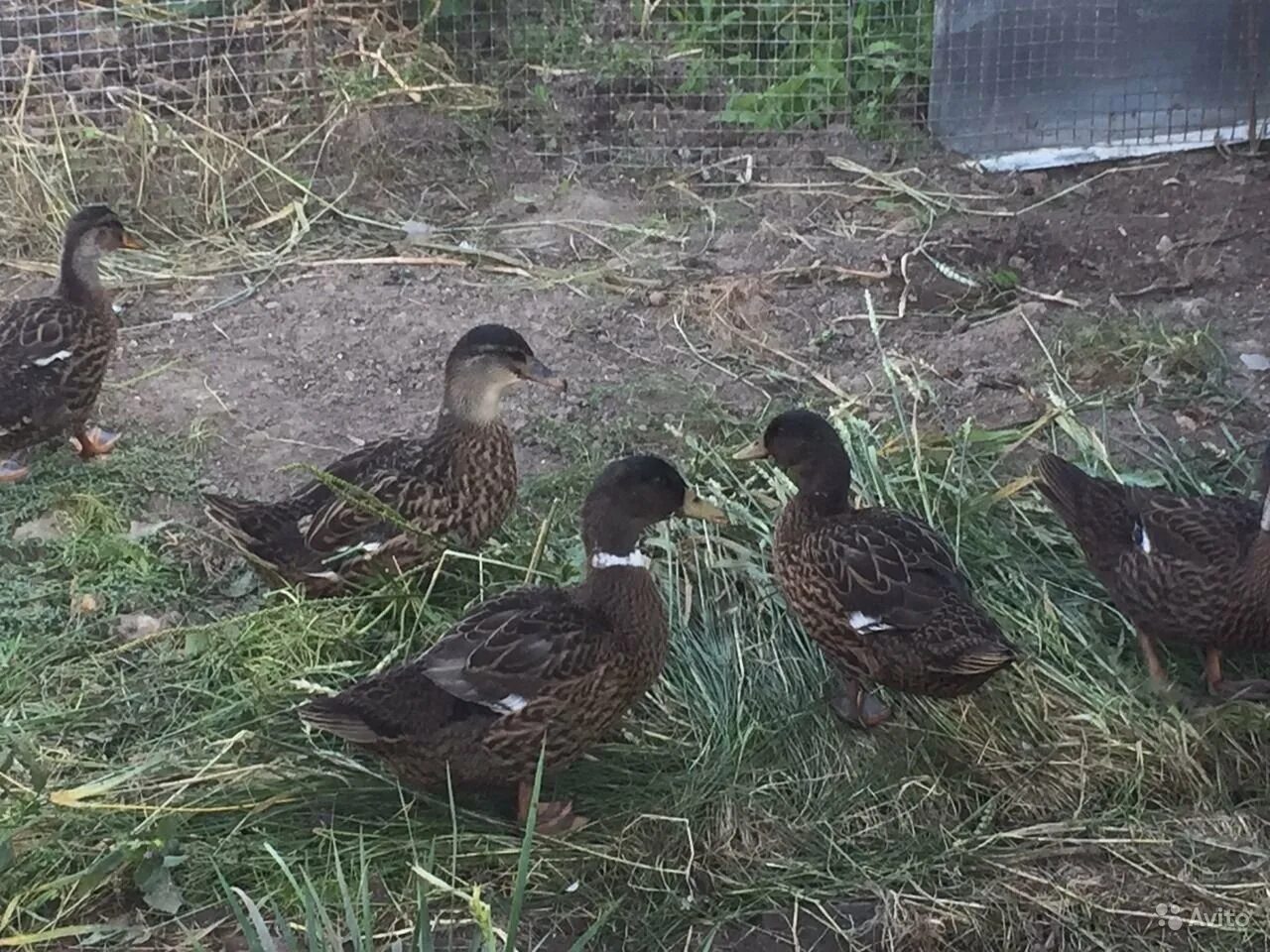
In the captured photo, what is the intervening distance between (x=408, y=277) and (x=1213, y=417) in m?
3.16

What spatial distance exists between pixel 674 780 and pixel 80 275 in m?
3.02

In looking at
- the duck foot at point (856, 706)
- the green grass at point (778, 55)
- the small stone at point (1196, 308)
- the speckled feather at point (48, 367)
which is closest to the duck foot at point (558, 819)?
the duck foot at point (856, 706)

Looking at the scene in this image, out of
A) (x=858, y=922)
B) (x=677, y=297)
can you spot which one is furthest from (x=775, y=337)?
(x=858, y=922)

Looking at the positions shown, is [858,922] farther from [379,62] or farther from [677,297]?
[379,62]

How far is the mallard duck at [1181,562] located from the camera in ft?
14.1

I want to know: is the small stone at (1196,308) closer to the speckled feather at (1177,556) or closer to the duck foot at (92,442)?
the speckled feather at (1177,556)

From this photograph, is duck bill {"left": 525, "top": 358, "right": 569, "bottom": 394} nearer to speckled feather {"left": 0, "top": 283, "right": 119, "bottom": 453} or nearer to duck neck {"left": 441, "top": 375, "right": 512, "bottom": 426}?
duck neck {"left": 441, "top": 375, "right": 512, "bottom": 426}

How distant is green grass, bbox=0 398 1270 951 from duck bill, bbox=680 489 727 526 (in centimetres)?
36

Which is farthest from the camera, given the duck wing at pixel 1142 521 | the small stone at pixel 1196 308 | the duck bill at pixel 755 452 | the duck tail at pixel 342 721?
the small stone at pixel 1196 308

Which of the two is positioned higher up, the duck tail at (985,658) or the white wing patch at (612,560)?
the white wing patch at (612,560)

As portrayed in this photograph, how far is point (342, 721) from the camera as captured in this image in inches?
150

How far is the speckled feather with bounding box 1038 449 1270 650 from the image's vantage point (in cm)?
430

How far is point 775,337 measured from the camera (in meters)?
6.28

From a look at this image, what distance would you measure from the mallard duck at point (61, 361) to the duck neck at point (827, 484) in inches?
98.9
